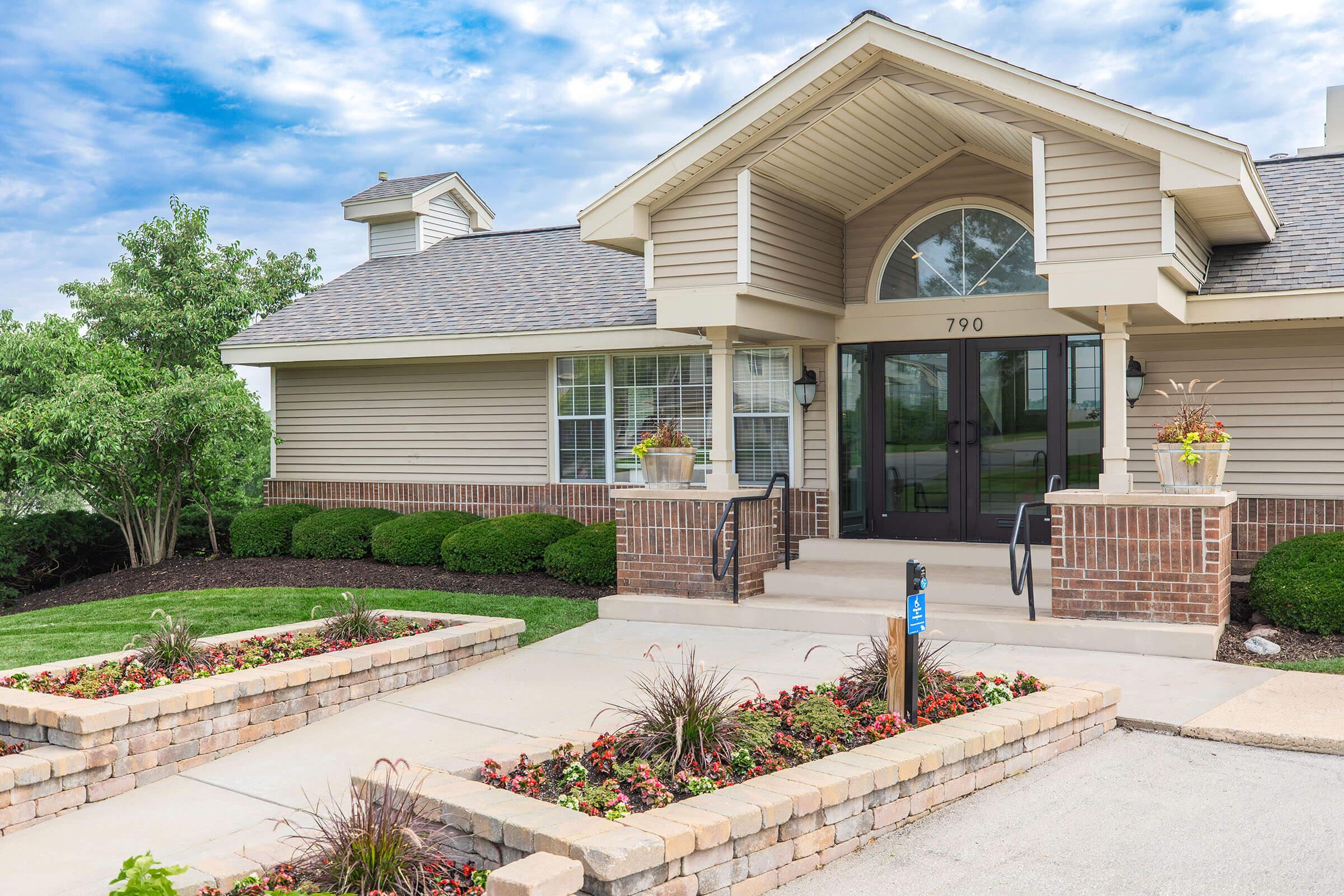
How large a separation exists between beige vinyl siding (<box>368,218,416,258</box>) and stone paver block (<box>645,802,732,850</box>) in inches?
584

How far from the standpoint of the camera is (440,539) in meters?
12.7

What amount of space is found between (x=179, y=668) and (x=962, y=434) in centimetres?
728

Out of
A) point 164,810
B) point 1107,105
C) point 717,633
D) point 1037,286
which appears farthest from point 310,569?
point 1107,105

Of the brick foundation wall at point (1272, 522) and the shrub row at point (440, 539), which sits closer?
the brick foundation wall at point (1272, 522)

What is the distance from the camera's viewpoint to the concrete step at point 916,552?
33.0 ft

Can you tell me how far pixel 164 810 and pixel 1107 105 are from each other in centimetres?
757

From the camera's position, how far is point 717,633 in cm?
895

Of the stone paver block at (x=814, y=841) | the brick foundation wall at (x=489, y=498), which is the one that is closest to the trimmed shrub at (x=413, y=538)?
the brick foundation wall at (x=489, y=498)

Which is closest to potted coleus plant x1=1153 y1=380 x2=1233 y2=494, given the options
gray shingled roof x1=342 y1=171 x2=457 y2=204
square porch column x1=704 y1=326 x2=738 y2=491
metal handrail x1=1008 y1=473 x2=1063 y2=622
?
metal handrail x1=1008 y1=473 x2=1063 y2=622

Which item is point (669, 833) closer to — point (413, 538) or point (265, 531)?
point (413, 538)

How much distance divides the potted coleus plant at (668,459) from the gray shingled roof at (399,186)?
8.68 m

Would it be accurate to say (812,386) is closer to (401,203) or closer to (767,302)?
(767,302)

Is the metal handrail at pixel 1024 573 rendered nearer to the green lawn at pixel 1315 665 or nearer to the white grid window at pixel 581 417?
the green lawn at pixel 1315 665

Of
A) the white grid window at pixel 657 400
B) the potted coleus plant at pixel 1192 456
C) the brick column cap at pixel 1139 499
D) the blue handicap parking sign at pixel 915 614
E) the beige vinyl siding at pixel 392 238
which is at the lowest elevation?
the blue handicap parking sign at pixel 915 614
